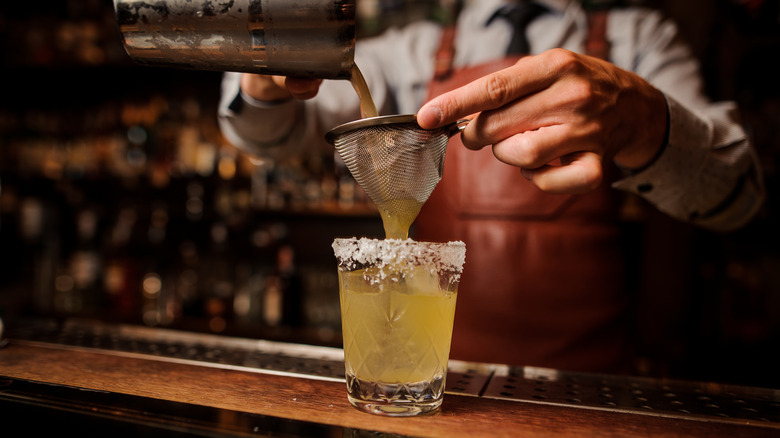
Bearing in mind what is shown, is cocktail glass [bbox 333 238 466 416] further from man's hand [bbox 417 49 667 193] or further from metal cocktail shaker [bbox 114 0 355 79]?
metal cocktail shaker [bbox 114 0 355 79]

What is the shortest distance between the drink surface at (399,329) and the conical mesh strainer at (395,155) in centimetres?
21

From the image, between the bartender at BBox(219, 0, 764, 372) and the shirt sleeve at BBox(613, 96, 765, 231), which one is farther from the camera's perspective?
the bartender at BBox(219, 0, 764, 372)

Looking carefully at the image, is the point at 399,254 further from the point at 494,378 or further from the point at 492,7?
the point at 492,7

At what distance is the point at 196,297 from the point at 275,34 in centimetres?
271

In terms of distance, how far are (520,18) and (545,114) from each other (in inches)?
40.8

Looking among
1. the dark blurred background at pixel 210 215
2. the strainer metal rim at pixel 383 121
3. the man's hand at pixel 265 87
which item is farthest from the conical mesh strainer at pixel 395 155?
the dark blurred background at pixel 210 215

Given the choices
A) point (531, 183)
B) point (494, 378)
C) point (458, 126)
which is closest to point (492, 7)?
point (531, 183)

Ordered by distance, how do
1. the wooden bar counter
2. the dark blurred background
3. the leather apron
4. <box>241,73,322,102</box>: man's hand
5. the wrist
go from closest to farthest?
the wooden bar counter, the wrist, <box>241,73,322,102</box>: man's hand, the leather apron, the dark blurred background

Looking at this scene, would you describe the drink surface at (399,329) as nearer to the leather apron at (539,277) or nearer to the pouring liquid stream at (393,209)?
the pouring liquid stream at (393,209)

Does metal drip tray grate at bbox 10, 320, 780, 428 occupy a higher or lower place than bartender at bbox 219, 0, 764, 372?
lower

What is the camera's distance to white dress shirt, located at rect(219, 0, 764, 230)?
1.38 metres

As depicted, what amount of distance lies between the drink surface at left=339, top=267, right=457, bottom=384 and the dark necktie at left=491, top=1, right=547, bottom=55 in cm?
122

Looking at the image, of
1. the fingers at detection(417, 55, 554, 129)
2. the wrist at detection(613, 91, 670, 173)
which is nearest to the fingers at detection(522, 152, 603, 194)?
the fingers at detection(417, 55, 554, 129)

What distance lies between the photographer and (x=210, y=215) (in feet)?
11.5
